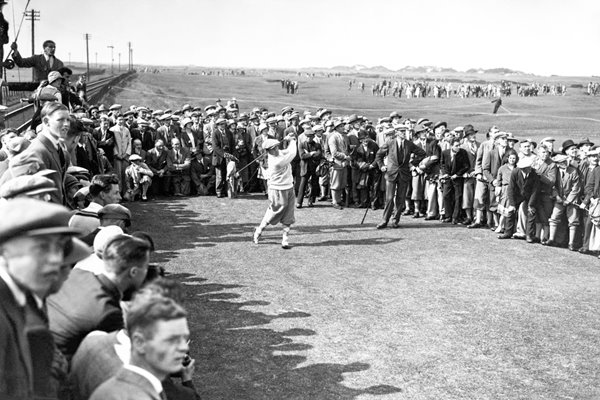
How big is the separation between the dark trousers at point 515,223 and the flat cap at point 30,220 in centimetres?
1244

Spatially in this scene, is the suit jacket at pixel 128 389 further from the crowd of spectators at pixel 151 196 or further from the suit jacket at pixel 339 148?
the suit jacket at pixel 339 148

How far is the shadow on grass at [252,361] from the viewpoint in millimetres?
6625

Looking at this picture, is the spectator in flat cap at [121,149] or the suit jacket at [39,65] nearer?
the suit jacket at [39,65]

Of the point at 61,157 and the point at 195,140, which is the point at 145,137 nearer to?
the point at 195,140

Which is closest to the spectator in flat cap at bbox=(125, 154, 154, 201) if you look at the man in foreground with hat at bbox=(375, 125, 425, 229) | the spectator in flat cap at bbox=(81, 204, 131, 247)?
the man in foreground with hat at bbox=(375, 125, 425, 229)

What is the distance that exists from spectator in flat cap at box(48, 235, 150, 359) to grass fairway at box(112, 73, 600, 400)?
2.65m

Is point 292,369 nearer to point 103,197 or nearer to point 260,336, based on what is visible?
point 260,336

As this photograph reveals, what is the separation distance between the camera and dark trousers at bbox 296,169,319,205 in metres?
17.2

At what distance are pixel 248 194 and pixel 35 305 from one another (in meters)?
16.2

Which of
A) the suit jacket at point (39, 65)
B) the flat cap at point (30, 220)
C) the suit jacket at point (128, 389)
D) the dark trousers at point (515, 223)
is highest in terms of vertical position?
the suit jacket at point (39, 65)

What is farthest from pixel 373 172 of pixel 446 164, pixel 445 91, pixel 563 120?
pixel 445 91

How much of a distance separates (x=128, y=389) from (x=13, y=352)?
0.48 metres

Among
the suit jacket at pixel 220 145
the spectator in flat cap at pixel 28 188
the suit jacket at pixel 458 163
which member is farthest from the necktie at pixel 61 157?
the suit jacket at pixel 220 145

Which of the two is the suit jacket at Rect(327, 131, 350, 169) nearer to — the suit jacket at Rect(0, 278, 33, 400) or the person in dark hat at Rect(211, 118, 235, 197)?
the person in dark hat at Rect(211, 118, 235, 197)
